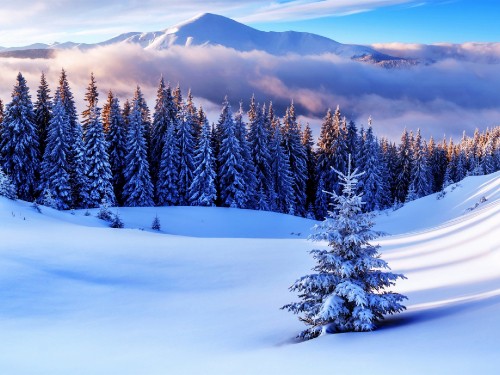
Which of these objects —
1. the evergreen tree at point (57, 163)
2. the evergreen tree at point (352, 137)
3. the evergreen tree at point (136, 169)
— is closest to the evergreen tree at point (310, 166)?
the evergreen tree at point (352, 137)

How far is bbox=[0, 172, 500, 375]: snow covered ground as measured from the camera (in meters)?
5.69

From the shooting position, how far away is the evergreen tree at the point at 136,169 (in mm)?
44188

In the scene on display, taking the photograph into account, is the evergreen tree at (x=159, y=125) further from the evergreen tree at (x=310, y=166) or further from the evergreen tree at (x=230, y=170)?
the evergreen tree at (x=310, y=166)

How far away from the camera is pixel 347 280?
7047 mm

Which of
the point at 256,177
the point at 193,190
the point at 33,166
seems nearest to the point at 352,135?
the point at 256,177

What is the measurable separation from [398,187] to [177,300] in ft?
226

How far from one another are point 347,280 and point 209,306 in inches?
156

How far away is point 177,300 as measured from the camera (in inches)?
405

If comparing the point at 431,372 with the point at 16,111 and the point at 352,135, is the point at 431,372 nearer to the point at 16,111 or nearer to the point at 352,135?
the point at 16,111

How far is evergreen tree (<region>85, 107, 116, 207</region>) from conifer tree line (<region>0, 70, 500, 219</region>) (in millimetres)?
94

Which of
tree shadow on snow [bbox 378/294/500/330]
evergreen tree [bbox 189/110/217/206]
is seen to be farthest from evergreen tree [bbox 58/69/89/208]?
tree shadow on snow [bbox 378/294/500/330]

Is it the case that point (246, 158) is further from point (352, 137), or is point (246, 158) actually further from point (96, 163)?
point (352, 137)

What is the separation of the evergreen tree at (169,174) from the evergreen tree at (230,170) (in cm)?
489

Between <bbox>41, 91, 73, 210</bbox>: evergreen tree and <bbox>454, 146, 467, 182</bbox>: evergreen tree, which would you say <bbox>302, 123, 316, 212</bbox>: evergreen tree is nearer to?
<bbox>41, 91, 73, 210</bbox>: evergreen tree
